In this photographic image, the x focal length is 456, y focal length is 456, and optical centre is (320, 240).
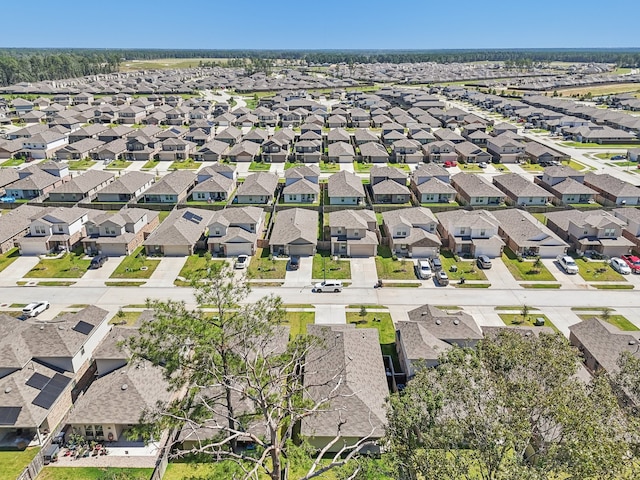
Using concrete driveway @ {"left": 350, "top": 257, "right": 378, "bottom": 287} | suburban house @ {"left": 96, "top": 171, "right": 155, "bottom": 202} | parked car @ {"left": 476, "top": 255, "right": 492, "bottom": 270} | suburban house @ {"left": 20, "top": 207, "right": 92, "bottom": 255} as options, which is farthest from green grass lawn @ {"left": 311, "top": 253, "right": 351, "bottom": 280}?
suburban house @ {"left": 96, "top": 171, "right": 155, "bottom": 202}

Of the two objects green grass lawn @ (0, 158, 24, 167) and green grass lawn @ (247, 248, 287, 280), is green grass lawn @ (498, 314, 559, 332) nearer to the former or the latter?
green grass lawn @ (247, 248, 287, 280)

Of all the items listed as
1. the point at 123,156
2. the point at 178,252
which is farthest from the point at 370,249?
the point at 123,156

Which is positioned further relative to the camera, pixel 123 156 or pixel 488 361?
pixel 123 156

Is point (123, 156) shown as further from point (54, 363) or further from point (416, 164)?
point (54, 363)

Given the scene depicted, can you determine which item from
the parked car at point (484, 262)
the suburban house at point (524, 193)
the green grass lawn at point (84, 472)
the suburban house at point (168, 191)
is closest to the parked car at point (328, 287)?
the parked car at point (484, 262)

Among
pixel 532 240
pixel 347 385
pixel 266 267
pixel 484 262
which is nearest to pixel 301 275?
pixel 266 267

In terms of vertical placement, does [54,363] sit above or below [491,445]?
below
